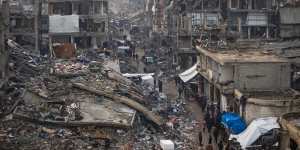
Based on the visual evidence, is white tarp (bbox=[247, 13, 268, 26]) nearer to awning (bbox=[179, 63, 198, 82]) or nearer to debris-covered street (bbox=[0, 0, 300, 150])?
debris-covered street (bbox=[0, 0, 300, 150])

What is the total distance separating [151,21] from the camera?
70375 mm

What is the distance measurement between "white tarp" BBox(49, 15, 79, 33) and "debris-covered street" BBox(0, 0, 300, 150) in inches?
3.5

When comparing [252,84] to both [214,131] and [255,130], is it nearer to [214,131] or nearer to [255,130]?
[214,131]

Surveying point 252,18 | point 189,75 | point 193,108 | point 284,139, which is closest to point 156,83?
point 189,75

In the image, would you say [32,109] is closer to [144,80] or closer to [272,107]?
[272,107]

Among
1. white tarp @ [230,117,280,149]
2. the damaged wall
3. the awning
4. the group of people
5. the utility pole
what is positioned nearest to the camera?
white tarp @ [230,117,280,149]

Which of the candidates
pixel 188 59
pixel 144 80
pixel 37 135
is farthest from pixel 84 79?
pixel 188 59

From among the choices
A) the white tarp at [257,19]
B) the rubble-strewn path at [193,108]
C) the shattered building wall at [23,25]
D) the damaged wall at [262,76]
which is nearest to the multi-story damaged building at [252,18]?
the white tarp at [257,19]

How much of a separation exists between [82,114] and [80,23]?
29200mm

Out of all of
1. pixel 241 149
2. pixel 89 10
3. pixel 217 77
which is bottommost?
pixel 241 149

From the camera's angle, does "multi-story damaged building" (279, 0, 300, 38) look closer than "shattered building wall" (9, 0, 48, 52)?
Yes

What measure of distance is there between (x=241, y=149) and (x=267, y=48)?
43.2 feet

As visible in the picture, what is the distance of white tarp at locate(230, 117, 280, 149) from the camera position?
68.8 feet

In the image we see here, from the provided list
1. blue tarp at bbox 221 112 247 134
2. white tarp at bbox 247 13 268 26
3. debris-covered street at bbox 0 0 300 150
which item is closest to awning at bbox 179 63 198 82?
debris-covered street at bbox 0 0 300 150
